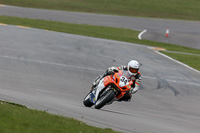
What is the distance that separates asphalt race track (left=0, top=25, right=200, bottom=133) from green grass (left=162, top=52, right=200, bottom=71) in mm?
1020

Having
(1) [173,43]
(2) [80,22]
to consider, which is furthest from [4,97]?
(2) [80,22]

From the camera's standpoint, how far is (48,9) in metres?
42.3

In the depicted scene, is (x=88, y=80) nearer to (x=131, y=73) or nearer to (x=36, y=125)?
(x=131, y=73)

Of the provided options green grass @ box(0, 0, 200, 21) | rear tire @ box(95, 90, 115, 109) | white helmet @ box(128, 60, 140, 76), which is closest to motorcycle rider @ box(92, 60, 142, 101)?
white helmet @ box(128, 60, 140, 76)

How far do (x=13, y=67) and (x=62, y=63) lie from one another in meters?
2.77

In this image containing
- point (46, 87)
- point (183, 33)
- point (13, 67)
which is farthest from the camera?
point (183, 33)

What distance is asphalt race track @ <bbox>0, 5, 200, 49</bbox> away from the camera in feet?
110

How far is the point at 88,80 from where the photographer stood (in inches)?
671

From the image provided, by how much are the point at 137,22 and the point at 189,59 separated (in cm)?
1598

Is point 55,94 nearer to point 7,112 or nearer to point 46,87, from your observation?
point 46,87

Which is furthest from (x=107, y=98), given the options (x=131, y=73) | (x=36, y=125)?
(x=36, y=125)

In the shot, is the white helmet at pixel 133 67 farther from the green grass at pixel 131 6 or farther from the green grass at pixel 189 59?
the green grass at pixel 131 6

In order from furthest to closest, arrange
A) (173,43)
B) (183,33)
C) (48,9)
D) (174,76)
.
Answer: (48,9), (183,33), (173,43), (174,76)

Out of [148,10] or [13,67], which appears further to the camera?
[148,10]
